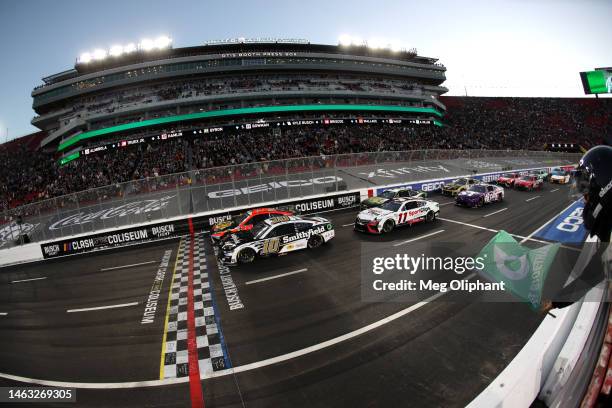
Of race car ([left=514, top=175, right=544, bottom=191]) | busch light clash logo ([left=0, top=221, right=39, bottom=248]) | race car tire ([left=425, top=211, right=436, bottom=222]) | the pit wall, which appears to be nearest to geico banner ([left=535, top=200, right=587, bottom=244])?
race car tire ([left=425, top=211, right=436, bottom=222])

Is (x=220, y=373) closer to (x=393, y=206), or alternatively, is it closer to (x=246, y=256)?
(x=246, y=256)

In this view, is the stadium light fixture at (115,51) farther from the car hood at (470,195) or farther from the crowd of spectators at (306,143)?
the car hood at (470,195)

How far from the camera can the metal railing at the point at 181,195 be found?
14.6 m

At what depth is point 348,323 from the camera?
21.8 feet

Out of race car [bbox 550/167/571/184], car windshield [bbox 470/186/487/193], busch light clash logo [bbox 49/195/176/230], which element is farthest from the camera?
race car [bbox 550/167/571/184]

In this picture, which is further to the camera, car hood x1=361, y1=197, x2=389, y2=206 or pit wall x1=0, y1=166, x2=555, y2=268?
car hood x1=361, y1=197, x2=389, y2=206

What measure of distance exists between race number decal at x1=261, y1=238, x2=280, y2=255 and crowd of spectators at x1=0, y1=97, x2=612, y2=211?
24.8 feet

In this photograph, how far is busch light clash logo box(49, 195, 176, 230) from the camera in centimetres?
1451

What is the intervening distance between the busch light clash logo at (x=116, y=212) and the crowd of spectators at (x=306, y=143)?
3.81 feet

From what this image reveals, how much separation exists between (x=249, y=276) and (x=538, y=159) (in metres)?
41.7

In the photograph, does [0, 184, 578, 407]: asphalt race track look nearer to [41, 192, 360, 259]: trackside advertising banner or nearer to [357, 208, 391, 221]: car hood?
[357, 208, 391, 221]: car hood

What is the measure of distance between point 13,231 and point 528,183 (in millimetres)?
33070

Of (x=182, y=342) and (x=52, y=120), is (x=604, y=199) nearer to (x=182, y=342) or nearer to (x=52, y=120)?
(x=182, y=342)

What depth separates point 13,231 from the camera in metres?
14.3
